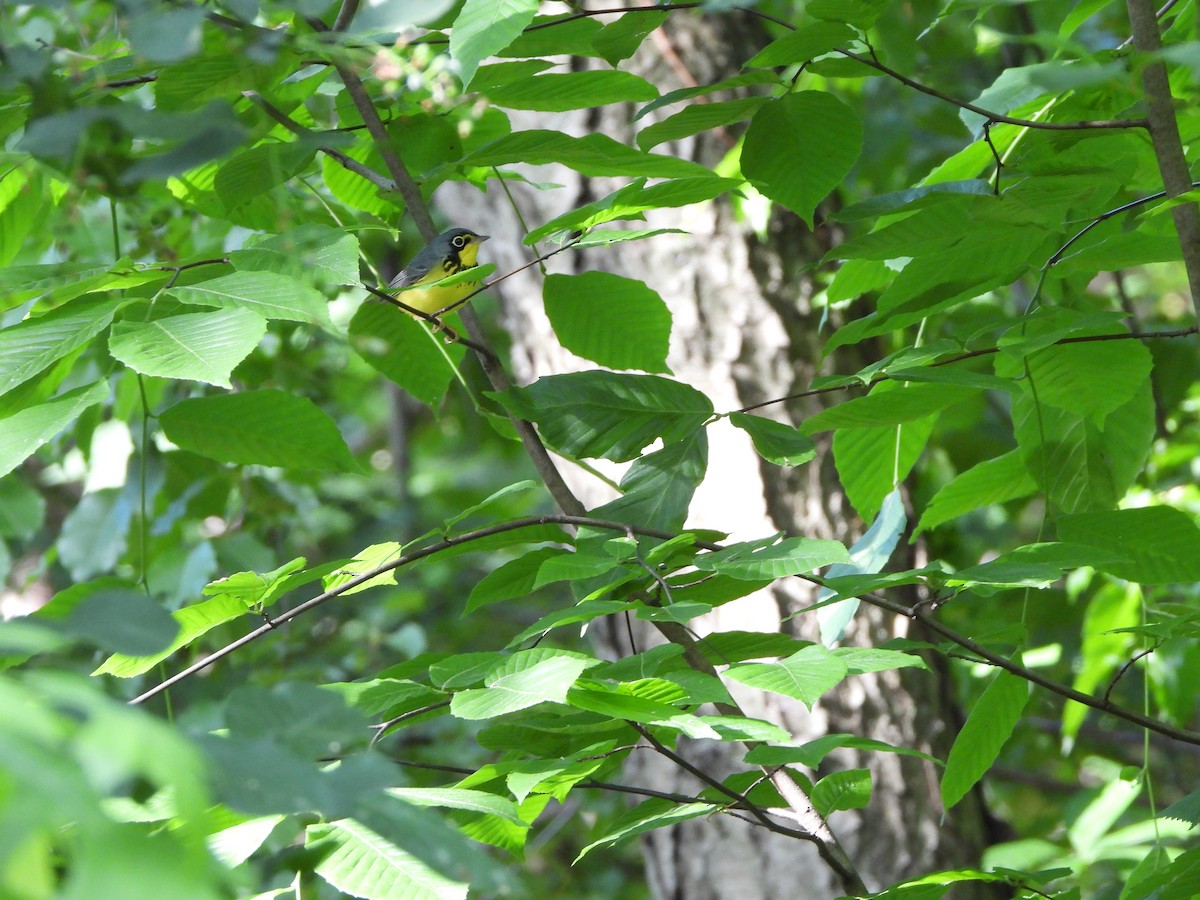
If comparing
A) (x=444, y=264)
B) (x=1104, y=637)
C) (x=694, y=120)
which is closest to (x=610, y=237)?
(x=694, y=120)

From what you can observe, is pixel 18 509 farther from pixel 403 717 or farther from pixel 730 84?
pixel 730 84

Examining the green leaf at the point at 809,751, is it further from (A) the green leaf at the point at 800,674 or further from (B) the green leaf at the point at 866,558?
(B) the green leaf at the point at 866,558

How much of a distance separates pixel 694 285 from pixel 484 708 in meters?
1.61

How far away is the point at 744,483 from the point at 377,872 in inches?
57.5

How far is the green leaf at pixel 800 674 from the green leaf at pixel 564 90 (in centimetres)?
54

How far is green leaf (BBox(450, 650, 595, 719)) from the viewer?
729 mm

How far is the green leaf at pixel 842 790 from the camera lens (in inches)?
37.8

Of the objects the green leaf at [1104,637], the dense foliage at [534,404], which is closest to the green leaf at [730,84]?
the dense foliage at [534,404]

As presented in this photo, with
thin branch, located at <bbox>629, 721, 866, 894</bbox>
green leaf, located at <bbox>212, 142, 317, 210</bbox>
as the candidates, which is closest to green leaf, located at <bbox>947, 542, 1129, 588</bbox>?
thin branch, located at <bbox>629, 721, 866, 894</bbox>

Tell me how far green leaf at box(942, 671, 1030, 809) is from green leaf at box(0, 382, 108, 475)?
0.83m

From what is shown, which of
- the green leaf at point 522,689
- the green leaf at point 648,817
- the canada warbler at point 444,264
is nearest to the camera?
the green leaf at point 522,689

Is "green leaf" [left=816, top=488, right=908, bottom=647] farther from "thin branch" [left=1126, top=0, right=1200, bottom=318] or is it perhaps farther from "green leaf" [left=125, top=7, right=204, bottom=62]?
"green leaf" [left=125, top=7, right=204, bottom=62]

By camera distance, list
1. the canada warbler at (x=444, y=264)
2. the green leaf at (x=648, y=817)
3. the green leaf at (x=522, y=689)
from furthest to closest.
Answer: the canada warbler at (x=444, y=264) → the green leaf at (x=648, y=817) → the green leaf at (x=522, y=689)

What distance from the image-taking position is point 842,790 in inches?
38.1
